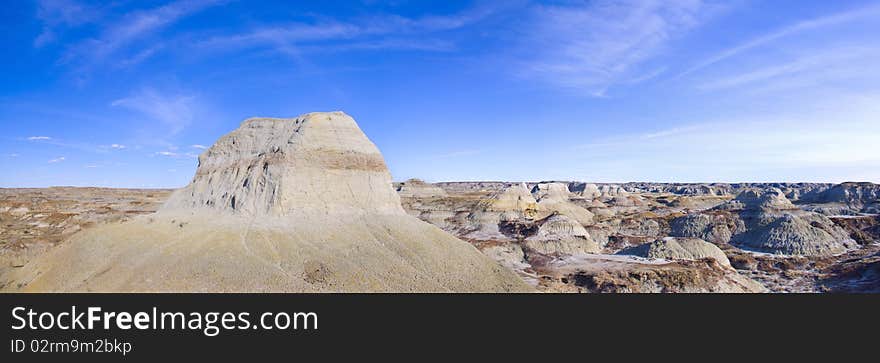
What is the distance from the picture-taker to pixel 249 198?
3375 cm

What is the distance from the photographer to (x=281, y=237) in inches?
1175

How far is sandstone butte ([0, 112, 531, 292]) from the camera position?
2628 centimetres

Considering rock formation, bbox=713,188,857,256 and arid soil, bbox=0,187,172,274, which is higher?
arid soil, bbox=0,187,172,274

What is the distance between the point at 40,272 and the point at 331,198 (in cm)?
2030

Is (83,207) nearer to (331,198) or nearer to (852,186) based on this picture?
(331,198)

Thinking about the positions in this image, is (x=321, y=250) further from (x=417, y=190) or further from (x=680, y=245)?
(x=417, y=190)

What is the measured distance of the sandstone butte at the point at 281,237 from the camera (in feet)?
86.2

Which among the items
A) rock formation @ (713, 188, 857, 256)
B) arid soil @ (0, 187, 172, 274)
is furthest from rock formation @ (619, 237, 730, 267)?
arid soil @ (0, 187, 172, 274)

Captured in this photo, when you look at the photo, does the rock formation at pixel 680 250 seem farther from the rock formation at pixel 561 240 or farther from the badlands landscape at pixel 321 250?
the rock formation at pixel 561 240

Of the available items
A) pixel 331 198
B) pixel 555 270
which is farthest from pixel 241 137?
pixel 555 270

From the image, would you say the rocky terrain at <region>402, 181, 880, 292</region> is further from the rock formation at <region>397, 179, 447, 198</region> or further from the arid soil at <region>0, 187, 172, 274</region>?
the arid soil at <region>0, 187, 172, 274</region>

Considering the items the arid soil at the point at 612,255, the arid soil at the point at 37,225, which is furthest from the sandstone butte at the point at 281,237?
the arid soil at the point at 37,225

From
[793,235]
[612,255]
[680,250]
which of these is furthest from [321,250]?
[793,235]

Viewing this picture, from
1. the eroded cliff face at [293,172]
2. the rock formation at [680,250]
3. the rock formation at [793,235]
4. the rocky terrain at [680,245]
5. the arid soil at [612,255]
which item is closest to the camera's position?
the eroded cliff face at [293,172]
